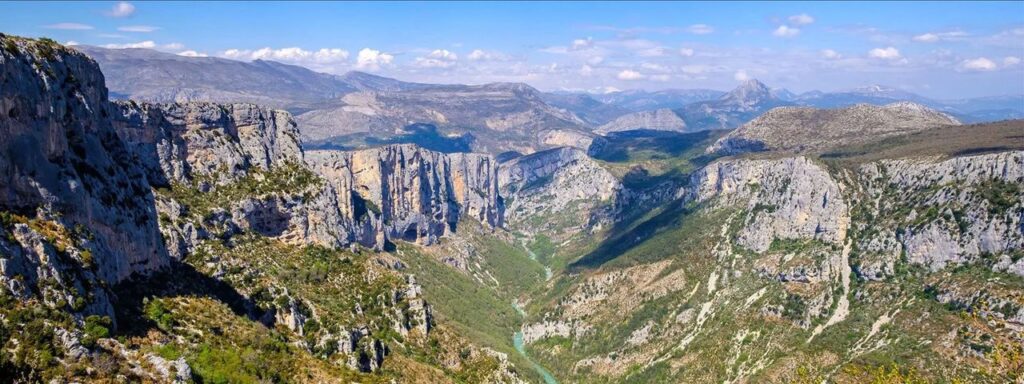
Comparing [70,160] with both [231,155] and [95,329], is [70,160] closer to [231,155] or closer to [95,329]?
[95,329]

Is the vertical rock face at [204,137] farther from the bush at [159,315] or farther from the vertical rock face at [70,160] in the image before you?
the bush at [159,315]

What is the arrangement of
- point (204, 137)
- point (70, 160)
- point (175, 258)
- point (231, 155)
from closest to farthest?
point (70, 160), point (175, 258), point (204, 137), point (231, 155)

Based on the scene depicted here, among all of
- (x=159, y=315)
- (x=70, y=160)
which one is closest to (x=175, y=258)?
(x=159, y=315)

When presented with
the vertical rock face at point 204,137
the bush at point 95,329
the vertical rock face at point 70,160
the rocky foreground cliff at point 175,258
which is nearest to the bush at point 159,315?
the rocky foreground cliff at point 175,258

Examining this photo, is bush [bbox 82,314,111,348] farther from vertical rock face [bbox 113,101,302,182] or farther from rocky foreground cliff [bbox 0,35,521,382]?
vertical rock face [bbox 113,101,302,182]

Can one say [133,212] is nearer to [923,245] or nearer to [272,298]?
[272,298]

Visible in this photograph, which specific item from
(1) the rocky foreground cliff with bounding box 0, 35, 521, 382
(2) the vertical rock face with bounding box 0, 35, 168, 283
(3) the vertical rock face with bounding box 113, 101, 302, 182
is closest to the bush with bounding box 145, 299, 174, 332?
(1) the rocky foreground cliff with bounding box 0, 35, 521, 382

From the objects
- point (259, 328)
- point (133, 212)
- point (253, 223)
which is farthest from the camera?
point (253, 223)

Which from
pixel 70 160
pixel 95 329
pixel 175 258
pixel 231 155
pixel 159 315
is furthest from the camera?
pixel 231 155

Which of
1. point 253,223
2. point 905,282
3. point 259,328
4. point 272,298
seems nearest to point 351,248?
point 253,223
